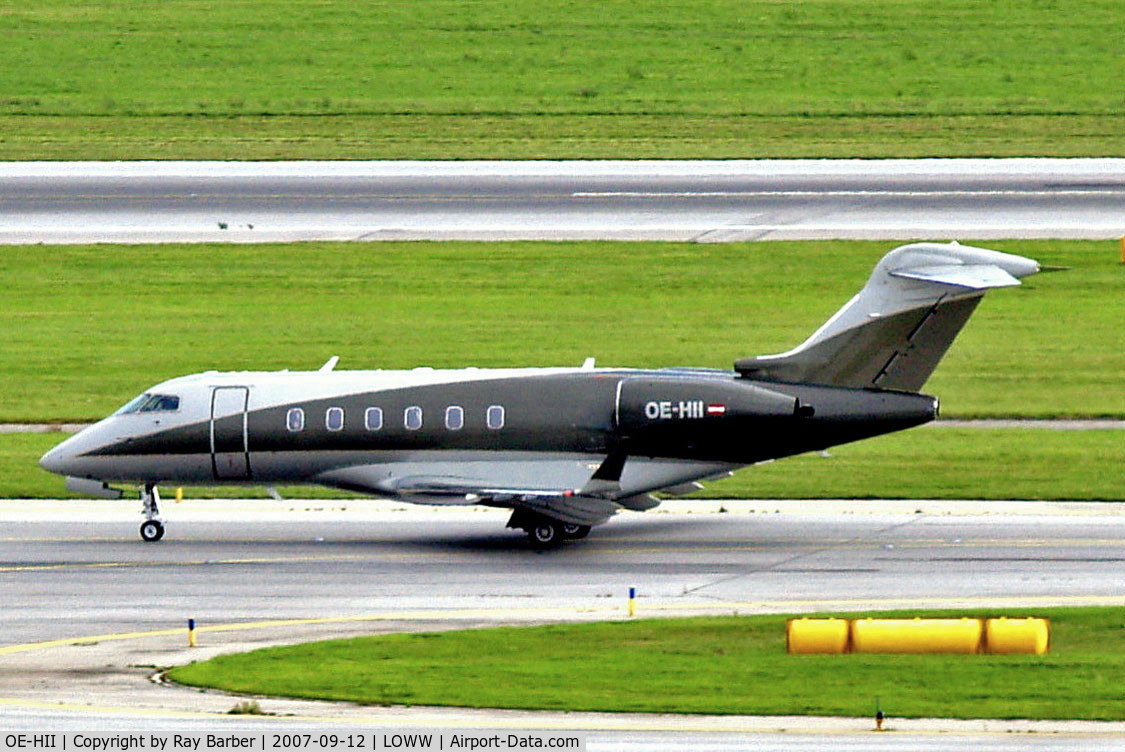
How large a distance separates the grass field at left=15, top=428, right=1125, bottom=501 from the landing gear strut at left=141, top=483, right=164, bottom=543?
13.3 feet

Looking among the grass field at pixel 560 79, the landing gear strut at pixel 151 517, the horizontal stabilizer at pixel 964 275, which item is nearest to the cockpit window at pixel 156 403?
the landing gear strut at pixel 151 517

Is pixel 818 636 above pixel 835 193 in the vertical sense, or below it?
below

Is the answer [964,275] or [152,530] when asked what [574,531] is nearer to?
[152,530]

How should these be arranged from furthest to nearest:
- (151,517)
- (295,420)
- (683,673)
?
(151,517) < (295,420) < (683,673)

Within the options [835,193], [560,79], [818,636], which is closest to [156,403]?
[818,636]

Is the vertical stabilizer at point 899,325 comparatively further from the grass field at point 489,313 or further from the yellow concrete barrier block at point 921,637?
the grass field at point 489,313

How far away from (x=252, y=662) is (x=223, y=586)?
6.18 meters

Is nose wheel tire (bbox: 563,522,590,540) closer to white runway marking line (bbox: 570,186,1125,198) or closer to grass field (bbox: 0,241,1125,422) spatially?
grass field (bbox: 0,241,1125,422)

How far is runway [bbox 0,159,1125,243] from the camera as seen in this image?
62.1 meters

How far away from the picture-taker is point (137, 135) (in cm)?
7719

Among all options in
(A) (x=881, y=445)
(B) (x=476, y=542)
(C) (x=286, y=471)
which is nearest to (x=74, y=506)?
(C) (x=286, y=471)

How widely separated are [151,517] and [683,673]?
15.0 meters

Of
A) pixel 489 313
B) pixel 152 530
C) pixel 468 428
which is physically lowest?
pixel 152 530

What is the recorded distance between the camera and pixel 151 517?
3828 centimetres
